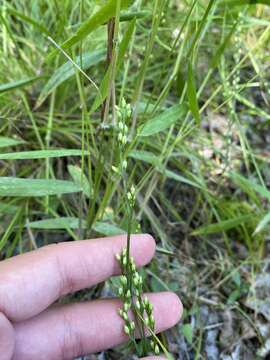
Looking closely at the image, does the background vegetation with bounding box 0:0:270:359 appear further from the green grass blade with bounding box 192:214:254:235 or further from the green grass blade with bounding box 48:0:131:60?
the green grass blade with bounding box 48:0:131:60

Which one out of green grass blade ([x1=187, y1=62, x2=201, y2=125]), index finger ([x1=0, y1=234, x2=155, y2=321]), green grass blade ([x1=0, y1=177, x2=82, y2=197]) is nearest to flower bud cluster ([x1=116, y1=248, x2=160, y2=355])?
index finger ([x1=0, y1=234, x2=155, y2=321])

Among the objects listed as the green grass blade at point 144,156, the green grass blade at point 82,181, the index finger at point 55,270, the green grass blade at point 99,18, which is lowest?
the index finger at point 55,270

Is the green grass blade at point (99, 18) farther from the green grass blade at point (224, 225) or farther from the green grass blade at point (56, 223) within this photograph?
the green grass blade at point (224, 225)

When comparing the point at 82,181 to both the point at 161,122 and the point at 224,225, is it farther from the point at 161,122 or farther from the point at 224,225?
the point at 224,225

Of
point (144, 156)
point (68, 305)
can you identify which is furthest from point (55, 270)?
point (144, 156)

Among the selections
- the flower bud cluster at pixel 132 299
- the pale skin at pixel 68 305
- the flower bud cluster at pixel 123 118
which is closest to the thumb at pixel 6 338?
the pale skin at pixel 68 305

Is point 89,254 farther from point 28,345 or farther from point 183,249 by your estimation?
point 183,249
